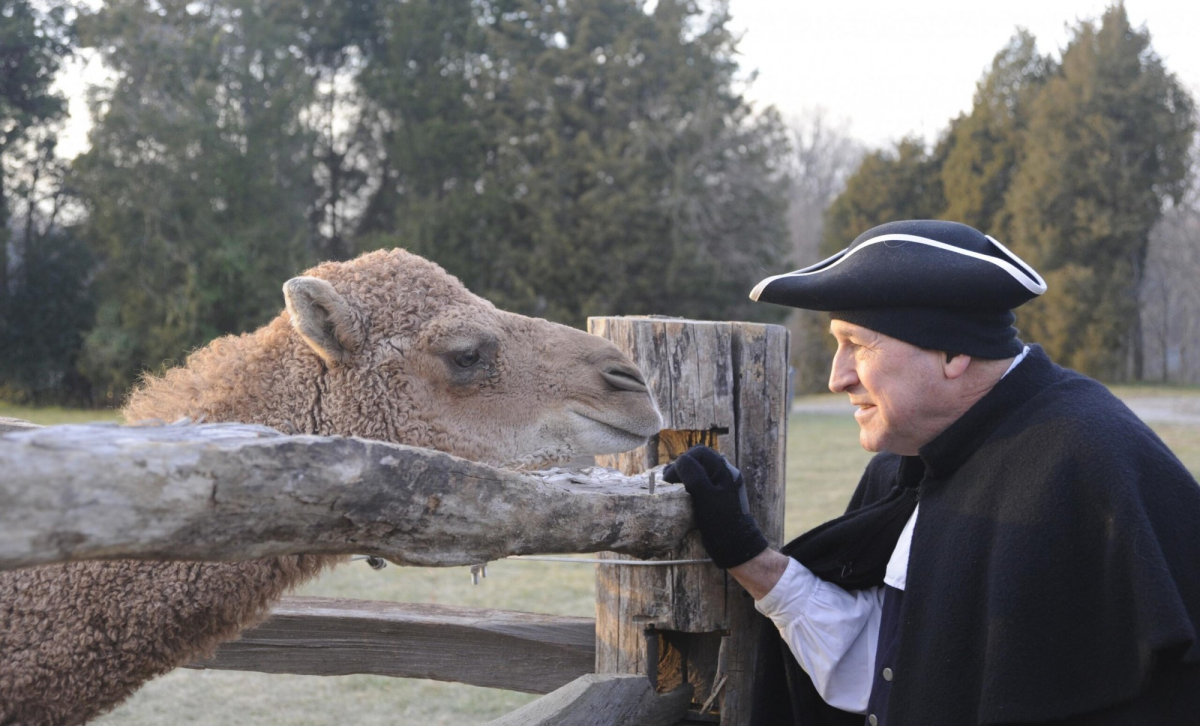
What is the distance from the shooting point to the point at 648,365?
9.44 feet

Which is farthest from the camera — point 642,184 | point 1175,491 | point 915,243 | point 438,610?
point 642,184

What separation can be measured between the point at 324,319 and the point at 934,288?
1.49 m

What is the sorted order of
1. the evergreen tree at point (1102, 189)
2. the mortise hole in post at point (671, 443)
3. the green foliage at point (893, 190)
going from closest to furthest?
the mortise hole in post at point (671, 443), the evergreen tree at point (1102, 189), the green foliage at point (893, 190)

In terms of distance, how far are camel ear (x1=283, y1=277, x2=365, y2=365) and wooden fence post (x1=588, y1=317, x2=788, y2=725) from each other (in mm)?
771

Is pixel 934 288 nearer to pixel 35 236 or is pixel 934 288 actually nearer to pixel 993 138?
pixel 35 236

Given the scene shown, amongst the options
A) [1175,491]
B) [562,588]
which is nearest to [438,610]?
[1175,491]

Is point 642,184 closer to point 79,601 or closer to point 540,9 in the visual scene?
point 540,9

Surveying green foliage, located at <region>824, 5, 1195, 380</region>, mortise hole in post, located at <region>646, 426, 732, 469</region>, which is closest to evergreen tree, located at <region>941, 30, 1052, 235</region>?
green foliage, located at <region>824, 5, 1195, 380</region>

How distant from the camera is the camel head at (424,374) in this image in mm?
2572

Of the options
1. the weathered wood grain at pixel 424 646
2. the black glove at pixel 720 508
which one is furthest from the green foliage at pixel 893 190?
the black glove at pixel 720 508

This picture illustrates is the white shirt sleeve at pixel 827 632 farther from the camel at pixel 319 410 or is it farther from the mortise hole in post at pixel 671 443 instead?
the camel at pixel 319 410

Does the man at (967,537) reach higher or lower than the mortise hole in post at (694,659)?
higher

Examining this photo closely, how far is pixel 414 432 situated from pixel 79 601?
85 cm

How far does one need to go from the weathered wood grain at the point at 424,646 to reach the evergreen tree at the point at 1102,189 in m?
30.2
